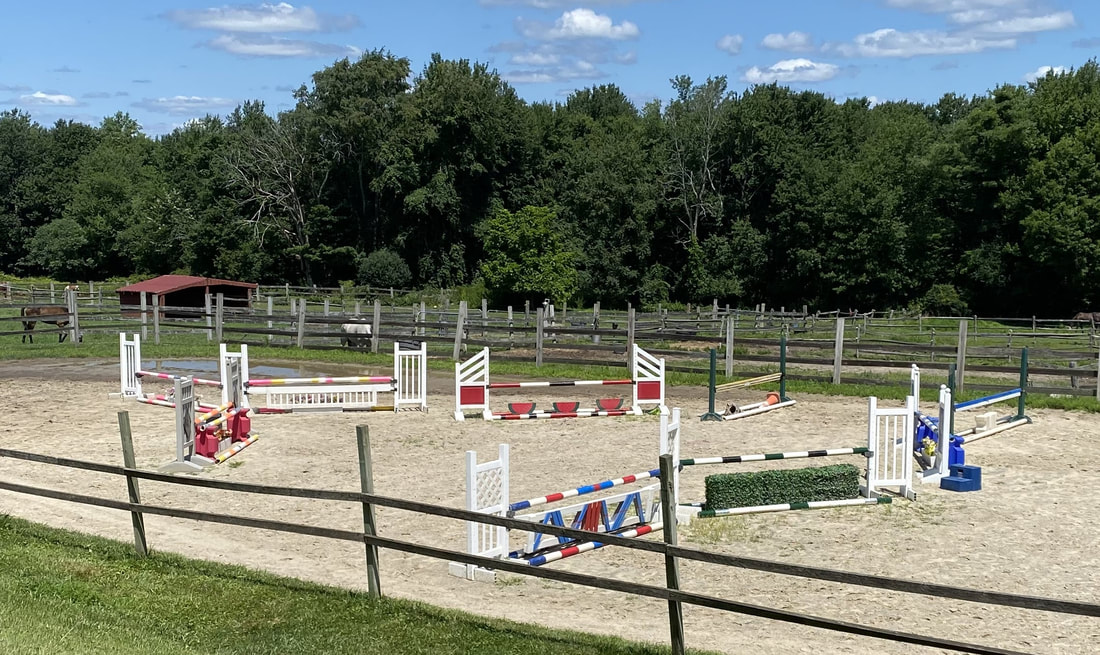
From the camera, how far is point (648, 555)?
9312 millimetres

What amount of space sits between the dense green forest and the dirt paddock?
35438 mm

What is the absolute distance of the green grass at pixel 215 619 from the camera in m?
6.36

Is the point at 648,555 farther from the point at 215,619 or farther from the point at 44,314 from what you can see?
the point at 44,314

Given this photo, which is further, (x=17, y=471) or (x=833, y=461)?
(x=833, y=461)

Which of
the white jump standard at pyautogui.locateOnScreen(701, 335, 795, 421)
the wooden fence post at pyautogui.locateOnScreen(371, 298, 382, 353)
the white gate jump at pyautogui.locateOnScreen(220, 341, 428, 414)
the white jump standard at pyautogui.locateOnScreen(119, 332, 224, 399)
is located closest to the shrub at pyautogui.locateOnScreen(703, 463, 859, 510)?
the white jump standard at pyautogui.locateOnScreen(701, 335, 795, 421)

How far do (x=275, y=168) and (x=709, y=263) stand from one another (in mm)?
28435

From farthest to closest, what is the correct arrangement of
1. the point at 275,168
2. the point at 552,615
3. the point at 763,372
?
the point at 275,168
the point at 763,372
the point at 552,615

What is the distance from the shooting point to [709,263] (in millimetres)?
58406

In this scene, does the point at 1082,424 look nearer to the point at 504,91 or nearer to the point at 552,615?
the point at 552,615

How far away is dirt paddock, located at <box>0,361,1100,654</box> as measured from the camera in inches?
298

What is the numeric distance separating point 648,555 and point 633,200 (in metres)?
50.9

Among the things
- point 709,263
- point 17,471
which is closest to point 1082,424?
point 17,471

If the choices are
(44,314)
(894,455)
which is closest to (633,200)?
Result: (44,314)

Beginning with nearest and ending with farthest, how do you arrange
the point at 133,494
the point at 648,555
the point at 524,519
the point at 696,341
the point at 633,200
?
the point at 524,519
the point at 133,494
the point at 648,555
the point at 696,341
the point at 633,200
